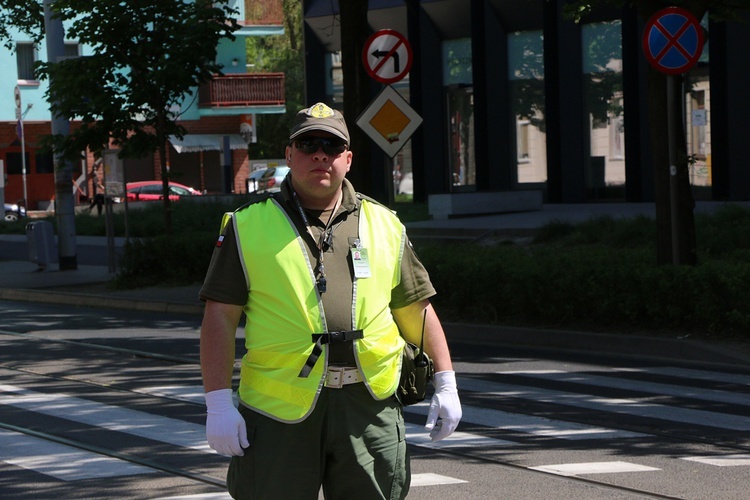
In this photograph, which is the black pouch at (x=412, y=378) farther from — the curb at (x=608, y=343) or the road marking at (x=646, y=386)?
the curb at (x=608, y=343)

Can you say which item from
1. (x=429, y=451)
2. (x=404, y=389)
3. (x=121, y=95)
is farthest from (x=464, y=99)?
(x=404, y=389)

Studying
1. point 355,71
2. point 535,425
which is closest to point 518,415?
point 535,425

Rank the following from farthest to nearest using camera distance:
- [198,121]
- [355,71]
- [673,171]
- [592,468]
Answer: [198,121] < [355,71] < [673,171] < [592,468]

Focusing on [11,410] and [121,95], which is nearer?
[11,410]

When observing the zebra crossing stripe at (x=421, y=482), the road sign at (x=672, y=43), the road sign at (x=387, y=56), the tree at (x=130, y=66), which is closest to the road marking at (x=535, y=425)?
the zebra crossing stripe at (x=421, y=482)

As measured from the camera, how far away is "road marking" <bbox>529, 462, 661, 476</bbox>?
7102mm

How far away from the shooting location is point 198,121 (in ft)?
190

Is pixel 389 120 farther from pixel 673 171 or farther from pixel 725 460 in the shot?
pixel 725 460

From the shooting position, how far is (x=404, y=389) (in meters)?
4.26

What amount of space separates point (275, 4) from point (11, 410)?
163ft

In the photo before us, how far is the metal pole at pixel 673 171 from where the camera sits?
13367 mm

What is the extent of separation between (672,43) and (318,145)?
960 cm

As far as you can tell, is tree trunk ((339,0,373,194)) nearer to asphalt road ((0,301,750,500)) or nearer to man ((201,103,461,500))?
asphalt road ((0,301,750,500))

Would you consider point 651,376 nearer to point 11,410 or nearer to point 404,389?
point 11,410
